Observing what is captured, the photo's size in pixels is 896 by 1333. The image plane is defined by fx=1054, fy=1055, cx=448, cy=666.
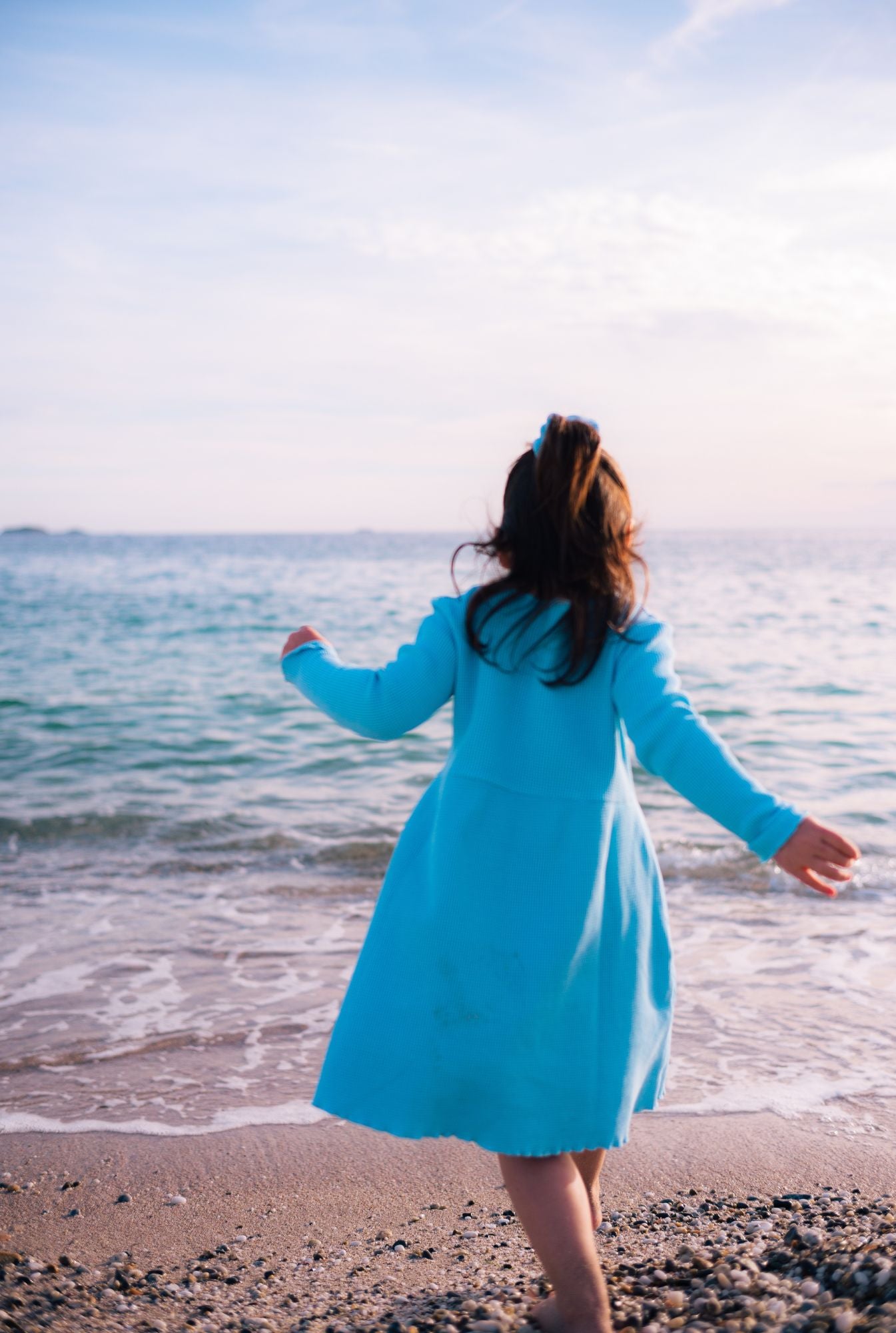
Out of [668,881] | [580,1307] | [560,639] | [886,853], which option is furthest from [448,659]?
[886,853]

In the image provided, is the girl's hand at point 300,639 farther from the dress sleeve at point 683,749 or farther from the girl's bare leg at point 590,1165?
the girl's bare leg at point 590,1165

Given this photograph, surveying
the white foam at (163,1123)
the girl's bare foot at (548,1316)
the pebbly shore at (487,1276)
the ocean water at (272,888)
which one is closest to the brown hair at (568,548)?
the ocean water at (272,888)

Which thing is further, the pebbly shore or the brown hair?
the pebbly shore

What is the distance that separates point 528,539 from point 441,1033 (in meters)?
0.99

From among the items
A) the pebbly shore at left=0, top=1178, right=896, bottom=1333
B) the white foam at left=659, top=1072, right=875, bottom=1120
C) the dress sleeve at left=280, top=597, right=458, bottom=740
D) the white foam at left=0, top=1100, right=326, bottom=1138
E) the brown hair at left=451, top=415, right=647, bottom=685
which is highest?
the brown hair at left=451, top=415, right=647, bottom=685

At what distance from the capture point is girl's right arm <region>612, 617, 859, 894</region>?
186 centimetres

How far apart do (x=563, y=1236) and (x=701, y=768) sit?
3.11 ft

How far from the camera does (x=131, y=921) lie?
19.1 feet

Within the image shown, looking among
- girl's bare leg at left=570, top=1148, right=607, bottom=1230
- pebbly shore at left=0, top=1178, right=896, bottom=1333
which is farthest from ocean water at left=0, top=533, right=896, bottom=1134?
girl's bare leg at left=570, top=1148, right=607, bottom=1230

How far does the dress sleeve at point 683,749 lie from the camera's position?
1877 mm

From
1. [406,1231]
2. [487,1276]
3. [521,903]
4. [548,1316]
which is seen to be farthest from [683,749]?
[406,1231]

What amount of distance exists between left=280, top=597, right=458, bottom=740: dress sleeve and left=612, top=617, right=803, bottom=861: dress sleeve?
36 centimetres

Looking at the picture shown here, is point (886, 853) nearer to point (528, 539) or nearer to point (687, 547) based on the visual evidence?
point (528, 539)

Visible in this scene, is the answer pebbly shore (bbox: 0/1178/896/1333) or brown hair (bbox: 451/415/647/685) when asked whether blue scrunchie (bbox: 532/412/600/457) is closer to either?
brown hair (bbox: 451/415/647/685)
